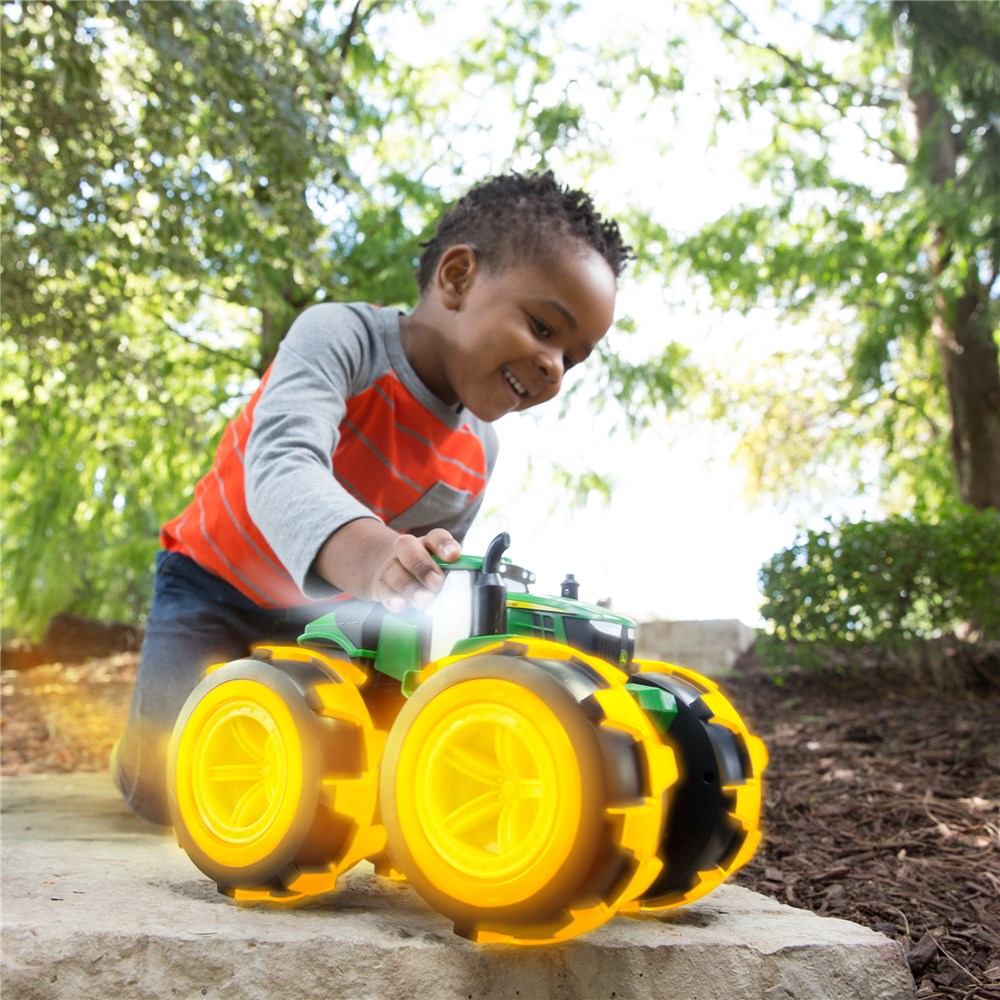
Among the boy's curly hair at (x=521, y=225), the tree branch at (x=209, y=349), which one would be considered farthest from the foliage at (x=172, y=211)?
the boy's curly hair at (x=521, y=225)

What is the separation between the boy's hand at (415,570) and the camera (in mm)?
1395

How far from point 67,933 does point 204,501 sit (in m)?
1.59

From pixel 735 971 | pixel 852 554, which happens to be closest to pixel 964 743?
pixel 852 554

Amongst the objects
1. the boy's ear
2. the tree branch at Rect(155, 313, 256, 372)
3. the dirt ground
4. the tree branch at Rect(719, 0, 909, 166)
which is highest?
the tree branch at Rect(719, 0, 909, 166)

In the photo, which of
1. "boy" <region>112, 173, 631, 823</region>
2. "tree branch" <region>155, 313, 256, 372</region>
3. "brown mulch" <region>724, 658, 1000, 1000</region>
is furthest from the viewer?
"tree branch" <region>155, 313, 256, 372</region>

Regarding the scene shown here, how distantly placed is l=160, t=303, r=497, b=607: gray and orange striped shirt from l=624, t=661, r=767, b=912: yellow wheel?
0.61 meters

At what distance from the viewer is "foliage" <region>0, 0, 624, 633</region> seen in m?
5.27

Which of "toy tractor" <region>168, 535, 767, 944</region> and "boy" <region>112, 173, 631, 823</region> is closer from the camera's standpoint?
"toy tractor" <region>168, 535, 767, 944</region>

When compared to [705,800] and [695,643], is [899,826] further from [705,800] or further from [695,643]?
[695,643]

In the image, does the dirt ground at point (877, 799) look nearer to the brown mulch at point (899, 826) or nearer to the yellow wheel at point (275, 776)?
the brown mulch at point (899, 826)

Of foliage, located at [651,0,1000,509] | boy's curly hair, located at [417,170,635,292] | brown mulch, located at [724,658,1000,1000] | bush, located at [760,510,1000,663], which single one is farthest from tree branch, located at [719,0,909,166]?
boy's curly hair, located at [417,170,635,292]

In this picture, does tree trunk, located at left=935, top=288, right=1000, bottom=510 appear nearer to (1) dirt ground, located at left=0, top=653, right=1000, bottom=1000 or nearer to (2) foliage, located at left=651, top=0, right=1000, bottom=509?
(2) foliage, located at left=651, top=0, right=1000, bottom=509

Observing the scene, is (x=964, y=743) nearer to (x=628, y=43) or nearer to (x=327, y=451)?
(x=327, y=451)

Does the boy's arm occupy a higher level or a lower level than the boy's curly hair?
lower
